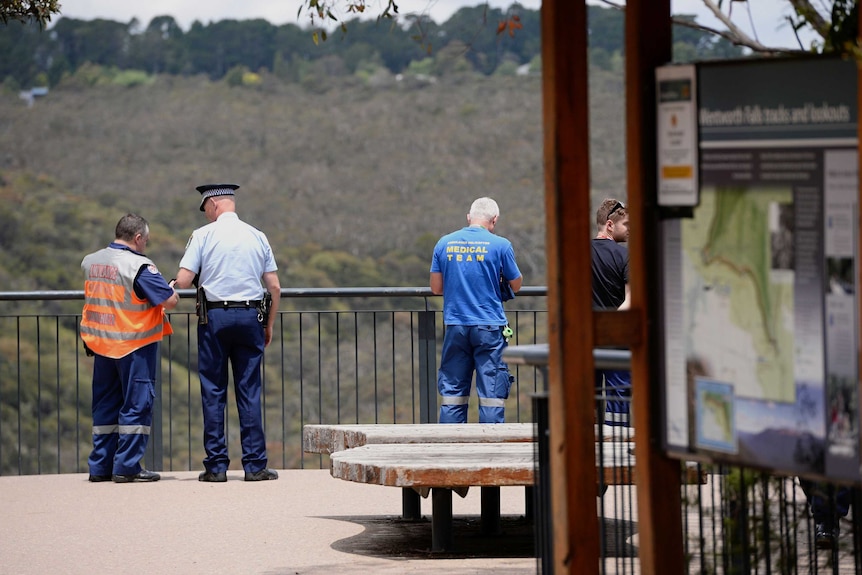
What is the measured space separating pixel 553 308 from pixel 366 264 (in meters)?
50.9

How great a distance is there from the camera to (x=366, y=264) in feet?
180

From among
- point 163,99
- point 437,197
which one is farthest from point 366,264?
point 163,99

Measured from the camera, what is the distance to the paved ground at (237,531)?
666cm

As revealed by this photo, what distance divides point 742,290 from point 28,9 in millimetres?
4251

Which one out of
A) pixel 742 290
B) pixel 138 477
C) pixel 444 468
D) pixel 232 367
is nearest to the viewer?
pixel 742 290

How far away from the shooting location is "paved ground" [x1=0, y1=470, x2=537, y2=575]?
666 cm

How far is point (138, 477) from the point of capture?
9.66m

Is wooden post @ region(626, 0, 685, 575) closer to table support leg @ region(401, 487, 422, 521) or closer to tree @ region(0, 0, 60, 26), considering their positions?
tree @ region(0, 0, 60, 26)

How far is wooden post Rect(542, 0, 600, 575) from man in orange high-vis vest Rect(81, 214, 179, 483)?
5.62 m

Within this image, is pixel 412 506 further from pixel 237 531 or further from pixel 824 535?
pixel 824 535

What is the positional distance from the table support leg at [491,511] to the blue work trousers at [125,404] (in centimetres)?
292

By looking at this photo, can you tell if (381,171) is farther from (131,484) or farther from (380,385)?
(131,484)

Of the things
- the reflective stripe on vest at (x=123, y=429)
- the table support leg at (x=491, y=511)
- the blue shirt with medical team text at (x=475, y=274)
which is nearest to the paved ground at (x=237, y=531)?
the table support leg at (x=491, y=511)

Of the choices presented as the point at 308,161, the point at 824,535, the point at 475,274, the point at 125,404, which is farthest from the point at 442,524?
the point at 308,161
